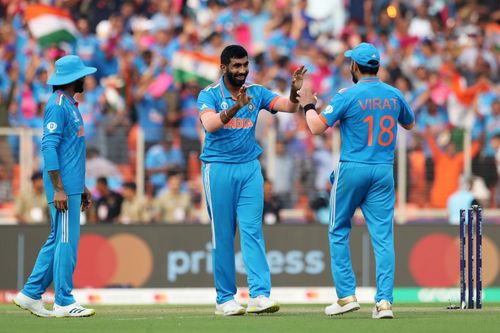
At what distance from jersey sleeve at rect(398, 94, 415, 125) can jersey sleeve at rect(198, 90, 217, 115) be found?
171 centimetres

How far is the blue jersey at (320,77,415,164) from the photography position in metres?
11.4

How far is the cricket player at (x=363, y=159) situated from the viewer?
37.4 feet

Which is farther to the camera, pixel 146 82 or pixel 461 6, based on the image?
pixel 461 6

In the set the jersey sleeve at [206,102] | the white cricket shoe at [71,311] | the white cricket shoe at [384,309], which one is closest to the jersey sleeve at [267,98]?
the jersey sleeve at [206,102]

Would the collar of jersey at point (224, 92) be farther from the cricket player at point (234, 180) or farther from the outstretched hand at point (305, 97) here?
the outstretched hand at point (305, 97)

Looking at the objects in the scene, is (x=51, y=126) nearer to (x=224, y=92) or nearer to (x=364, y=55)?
(x=224, y=92)

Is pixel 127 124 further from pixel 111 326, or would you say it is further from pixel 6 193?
pixel 111 326

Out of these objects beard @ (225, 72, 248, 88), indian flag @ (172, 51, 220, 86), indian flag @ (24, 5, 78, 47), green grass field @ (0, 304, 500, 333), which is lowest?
green grass field @ (0, 304, 500, 333)

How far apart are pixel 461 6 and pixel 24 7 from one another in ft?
27.2

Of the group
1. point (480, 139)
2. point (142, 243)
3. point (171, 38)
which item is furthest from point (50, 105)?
point (171, 38)

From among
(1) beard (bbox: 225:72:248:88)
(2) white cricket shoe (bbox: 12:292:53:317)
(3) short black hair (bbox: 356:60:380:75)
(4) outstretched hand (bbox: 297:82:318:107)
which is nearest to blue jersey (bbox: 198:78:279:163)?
(1) beard (bbox: 225:72:248:88)

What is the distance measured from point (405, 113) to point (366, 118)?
0.44 meters

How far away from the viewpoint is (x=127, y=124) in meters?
20.8

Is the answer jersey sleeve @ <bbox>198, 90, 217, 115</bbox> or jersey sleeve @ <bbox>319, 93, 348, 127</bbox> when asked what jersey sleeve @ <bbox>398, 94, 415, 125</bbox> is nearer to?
jersey sleeve @ <bbox>319, 93, 348, 127</bbox>
